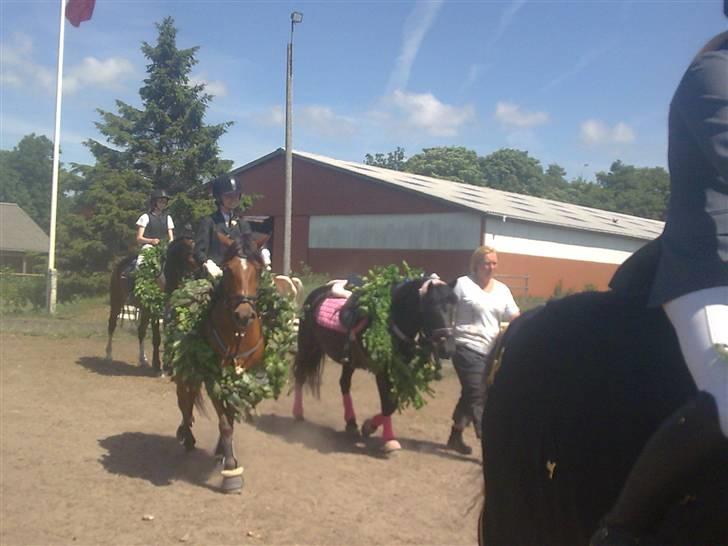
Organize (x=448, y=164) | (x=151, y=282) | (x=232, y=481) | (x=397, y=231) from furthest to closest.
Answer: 1. (x=448, y=164)
2. (x=397, y=231)
3. (x=151, y=282)
4. (x=232, y=481)

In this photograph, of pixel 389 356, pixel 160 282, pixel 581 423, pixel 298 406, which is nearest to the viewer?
pixel 581 423

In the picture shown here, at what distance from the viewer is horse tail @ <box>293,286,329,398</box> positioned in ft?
29.7

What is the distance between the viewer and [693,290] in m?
1.90

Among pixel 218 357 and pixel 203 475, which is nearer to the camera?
pixel 218 357

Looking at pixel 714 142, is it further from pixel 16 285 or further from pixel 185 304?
pixel 16 285

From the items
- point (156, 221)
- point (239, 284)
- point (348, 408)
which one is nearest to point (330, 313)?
point (348, 408)

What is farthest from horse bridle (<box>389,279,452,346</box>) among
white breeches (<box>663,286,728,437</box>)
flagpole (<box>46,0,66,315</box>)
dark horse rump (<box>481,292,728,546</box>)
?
flagpole (<box>46,0,66,315</box>)

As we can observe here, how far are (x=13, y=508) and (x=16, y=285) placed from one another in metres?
18.8

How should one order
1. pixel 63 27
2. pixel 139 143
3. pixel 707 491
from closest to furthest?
pixel 707 491
pixel 63 27
pixel 139 143

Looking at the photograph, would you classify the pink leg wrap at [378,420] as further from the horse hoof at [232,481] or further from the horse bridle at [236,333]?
the horse hoof at [232,481]

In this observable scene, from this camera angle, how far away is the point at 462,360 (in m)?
7.60

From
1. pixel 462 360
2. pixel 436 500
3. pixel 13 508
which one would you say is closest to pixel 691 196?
pixel 436 500

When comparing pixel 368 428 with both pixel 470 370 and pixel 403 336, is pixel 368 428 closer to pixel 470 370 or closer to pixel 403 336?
pixel 403 336

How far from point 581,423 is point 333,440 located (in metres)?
6.06
